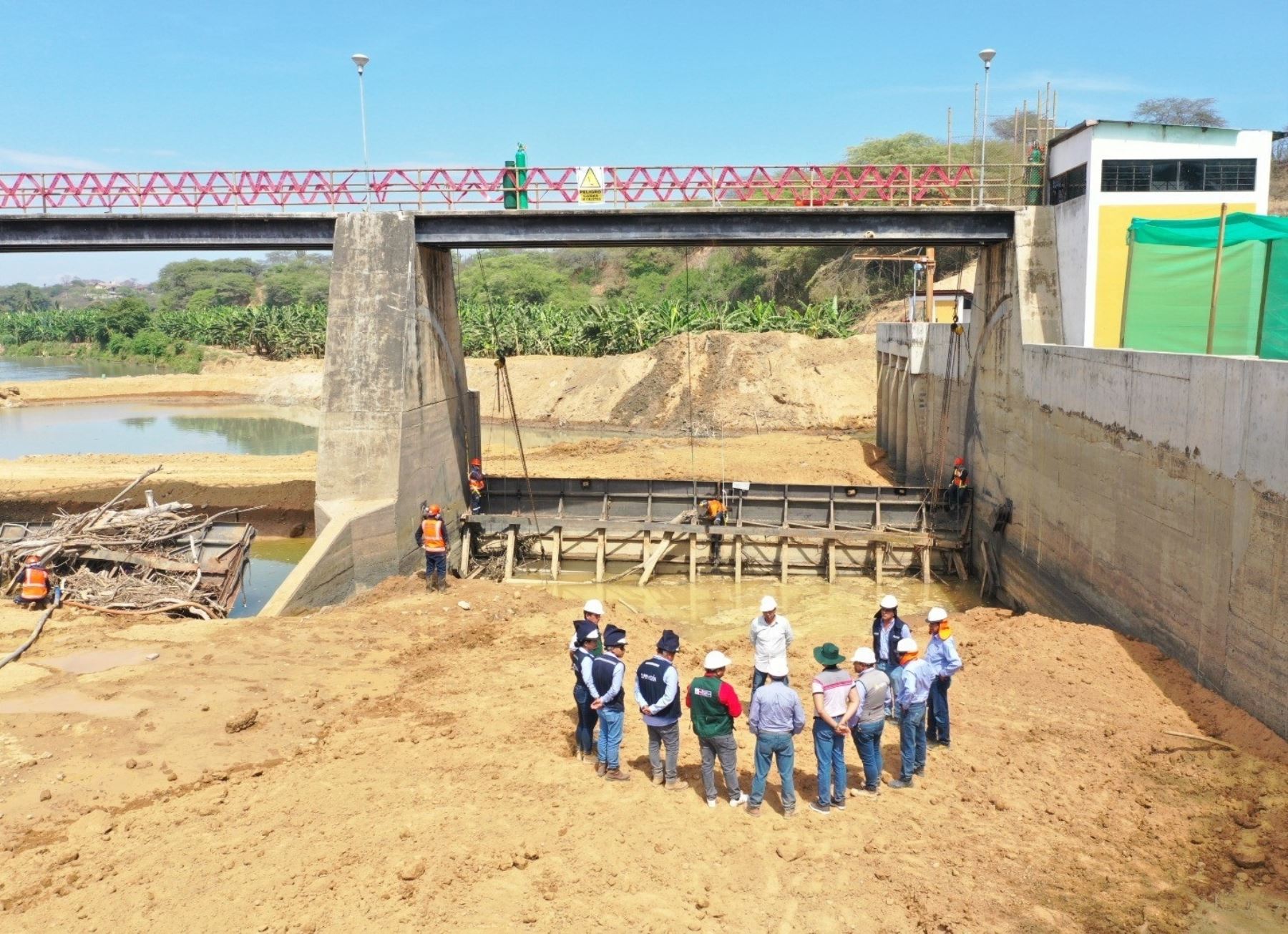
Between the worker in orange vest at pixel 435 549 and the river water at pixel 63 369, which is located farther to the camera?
the river water at pixel 63 369

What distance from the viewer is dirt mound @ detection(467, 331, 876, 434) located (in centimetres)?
4294

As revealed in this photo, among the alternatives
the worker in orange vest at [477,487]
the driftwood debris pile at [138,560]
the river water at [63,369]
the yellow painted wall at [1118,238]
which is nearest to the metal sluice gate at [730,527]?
the worker in orange vest at [477,487]

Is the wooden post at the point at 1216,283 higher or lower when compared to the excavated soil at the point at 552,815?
higher

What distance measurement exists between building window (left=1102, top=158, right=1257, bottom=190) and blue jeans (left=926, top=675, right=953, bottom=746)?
41.0 feet

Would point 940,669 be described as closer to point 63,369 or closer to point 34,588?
point 34,588

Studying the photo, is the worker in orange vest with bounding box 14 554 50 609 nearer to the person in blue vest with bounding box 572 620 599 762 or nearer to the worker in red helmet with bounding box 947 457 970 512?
the person in blue vest with bounding box 572 620 599 762

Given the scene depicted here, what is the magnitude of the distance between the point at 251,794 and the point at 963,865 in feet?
21.3

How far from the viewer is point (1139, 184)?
59.1 ft

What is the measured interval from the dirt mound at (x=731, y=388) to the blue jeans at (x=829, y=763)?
3295 cm

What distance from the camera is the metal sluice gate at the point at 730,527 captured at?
70.8ft

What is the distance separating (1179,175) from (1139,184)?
0.88 meters

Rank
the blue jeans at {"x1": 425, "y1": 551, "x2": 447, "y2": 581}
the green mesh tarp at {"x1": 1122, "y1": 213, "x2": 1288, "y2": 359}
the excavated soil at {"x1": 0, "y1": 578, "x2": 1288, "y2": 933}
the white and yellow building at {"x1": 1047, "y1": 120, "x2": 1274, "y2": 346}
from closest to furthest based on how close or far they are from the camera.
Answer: the excavated soil at {"x1": 0, "y1": 578, "x2": 1288, "y2": 933}
the green mesh tarp at {"x1": 1122, "y1": 213, "x2": 1288, "y2": 359}
the white and yellow building at {"x1": 1047, "y1": 120, "x2": 1274, "y2": 346}
the blue jeans at {"x1": 425, "y1": 551, "x2": 447, "y2": 581}

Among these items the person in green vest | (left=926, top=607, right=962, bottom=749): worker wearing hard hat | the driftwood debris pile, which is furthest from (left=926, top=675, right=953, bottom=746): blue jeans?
the driftwood debris pile

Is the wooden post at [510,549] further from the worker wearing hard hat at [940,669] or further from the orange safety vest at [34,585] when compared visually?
the worker wearing hard hat at [940,669]
